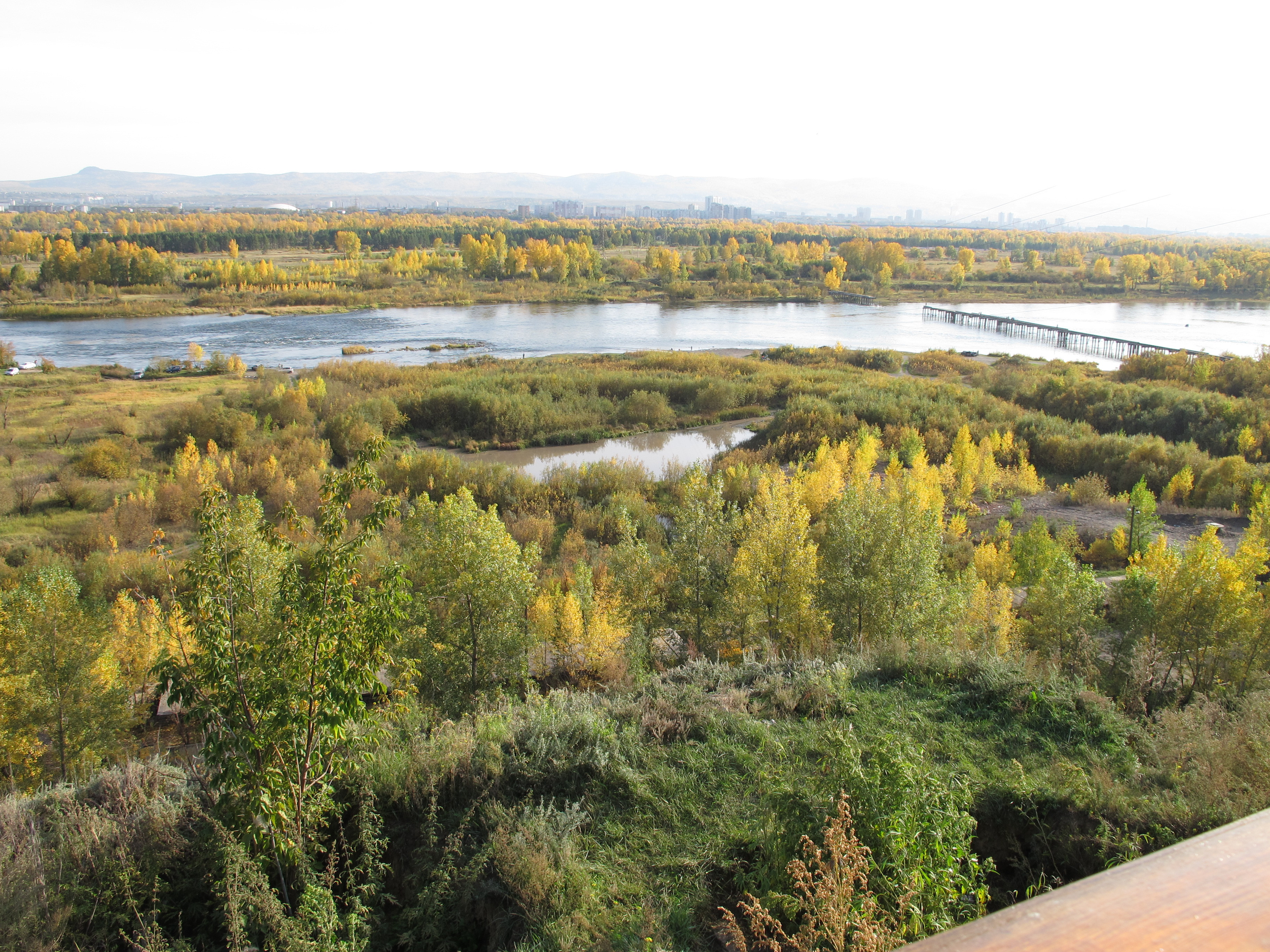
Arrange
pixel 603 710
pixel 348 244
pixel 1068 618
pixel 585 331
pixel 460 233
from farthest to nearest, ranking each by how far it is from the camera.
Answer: pixel 460 233, pixel 348 244, pixel 585 331, pixel 1068 618, pixel 603 710

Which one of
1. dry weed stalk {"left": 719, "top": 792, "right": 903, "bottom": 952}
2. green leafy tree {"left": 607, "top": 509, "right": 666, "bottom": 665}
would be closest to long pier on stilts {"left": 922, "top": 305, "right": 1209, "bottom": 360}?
green leafy tree {"left": 607, "top": 509, "right": 666, "bottom": 665}

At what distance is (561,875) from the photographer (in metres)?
4.97

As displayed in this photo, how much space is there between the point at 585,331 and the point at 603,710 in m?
57.1

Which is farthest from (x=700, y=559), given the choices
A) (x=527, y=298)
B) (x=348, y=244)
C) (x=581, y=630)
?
(x=348, y=244)

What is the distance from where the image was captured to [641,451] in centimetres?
3381

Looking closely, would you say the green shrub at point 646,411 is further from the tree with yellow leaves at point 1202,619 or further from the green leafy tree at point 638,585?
the tree with yellow leaves at point 1202,619

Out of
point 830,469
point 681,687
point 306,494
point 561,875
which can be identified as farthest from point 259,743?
point 306,494

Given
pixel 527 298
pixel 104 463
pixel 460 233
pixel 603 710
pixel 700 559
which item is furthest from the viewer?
pixel 460 233

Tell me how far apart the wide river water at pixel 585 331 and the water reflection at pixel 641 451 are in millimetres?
18343

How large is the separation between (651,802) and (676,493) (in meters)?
18.5

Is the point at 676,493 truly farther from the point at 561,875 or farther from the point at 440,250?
the point at 440,250

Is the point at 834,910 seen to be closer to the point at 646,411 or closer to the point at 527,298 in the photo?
the point at 646,411

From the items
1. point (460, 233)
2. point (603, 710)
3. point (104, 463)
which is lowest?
point (104, 463)

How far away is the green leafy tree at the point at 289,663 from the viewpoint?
4648 millimetres
